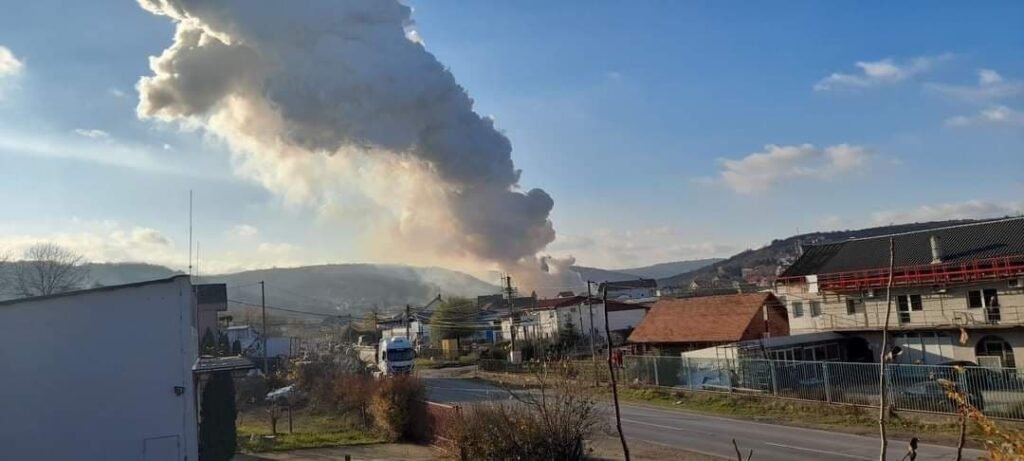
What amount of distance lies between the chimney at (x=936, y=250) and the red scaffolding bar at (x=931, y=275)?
127cm

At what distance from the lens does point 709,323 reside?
165 feet

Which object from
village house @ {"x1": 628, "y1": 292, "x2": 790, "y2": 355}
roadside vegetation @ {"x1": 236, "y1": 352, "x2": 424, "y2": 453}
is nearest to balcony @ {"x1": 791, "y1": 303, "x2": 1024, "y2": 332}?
village house @ {"x1": 628, "y1": 292, "x2": 790, "y2": 355}

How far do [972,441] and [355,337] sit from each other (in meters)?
83.4

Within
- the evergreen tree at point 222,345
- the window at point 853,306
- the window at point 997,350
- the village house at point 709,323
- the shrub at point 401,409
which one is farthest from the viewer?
the evergreen tree at point 222,345

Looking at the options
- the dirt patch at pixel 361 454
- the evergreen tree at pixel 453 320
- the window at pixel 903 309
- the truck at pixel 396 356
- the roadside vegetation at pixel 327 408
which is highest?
the evergreen tree at pixel 453 320

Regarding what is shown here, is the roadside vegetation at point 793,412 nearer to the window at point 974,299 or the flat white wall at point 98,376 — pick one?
the flat white wall at point 98,376

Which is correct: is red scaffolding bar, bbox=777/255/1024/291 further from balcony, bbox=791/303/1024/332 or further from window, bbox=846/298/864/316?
balcony, bbox=791/303/1024/332

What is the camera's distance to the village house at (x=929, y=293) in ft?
132

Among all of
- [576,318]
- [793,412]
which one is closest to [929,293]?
[793,412]

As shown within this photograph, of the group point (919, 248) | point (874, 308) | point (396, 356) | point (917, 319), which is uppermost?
point (919, 248)

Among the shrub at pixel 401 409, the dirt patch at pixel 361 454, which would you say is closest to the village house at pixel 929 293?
the shrub at pixel 401 409

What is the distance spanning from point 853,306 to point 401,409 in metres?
32.0

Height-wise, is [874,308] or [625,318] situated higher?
[625,318]

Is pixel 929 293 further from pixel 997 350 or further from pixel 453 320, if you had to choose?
pixel 453 320
